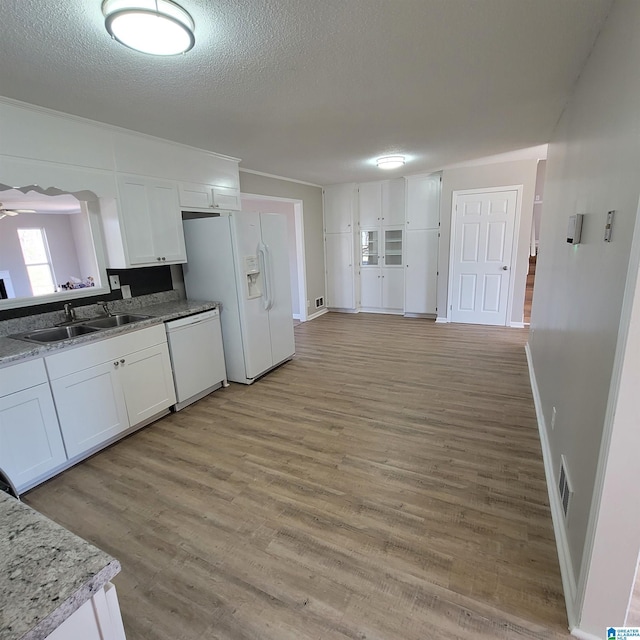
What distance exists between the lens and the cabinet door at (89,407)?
2.38m

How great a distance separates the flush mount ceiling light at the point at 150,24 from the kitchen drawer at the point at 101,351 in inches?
Answer: 74.0

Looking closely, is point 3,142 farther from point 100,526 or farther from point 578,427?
point 578,427

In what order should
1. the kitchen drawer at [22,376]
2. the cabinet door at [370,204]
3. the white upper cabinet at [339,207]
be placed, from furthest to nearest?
the white upper cabinet at [339,207] → the cabinet door at [370,204] → the kitchen drawer at [22,376]

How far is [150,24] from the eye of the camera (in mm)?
1487

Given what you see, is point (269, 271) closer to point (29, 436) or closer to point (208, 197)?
point (208, 197)

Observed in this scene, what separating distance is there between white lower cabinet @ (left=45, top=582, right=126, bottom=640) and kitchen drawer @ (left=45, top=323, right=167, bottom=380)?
205 cm

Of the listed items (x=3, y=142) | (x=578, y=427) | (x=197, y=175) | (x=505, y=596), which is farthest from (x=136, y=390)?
(x=578, y=427)

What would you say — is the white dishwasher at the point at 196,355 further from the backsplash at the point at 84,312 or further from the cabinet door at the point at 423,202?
the cabinet door at the point at 423,202

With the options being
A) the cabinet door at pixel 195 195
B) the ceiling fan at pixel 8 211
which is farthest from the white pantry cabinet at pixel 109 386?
the cabinet door at pixel 195 195

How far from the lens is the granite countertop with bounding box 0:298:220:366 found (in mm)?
2157

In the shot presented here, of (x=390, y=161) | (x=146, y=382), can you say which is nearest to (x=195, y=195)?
(x=146, y=382)

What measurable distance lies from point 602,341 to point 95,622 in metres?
1.75

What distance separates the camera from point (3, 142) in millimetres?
2242

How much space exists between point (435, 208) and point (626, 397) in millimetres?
5332
